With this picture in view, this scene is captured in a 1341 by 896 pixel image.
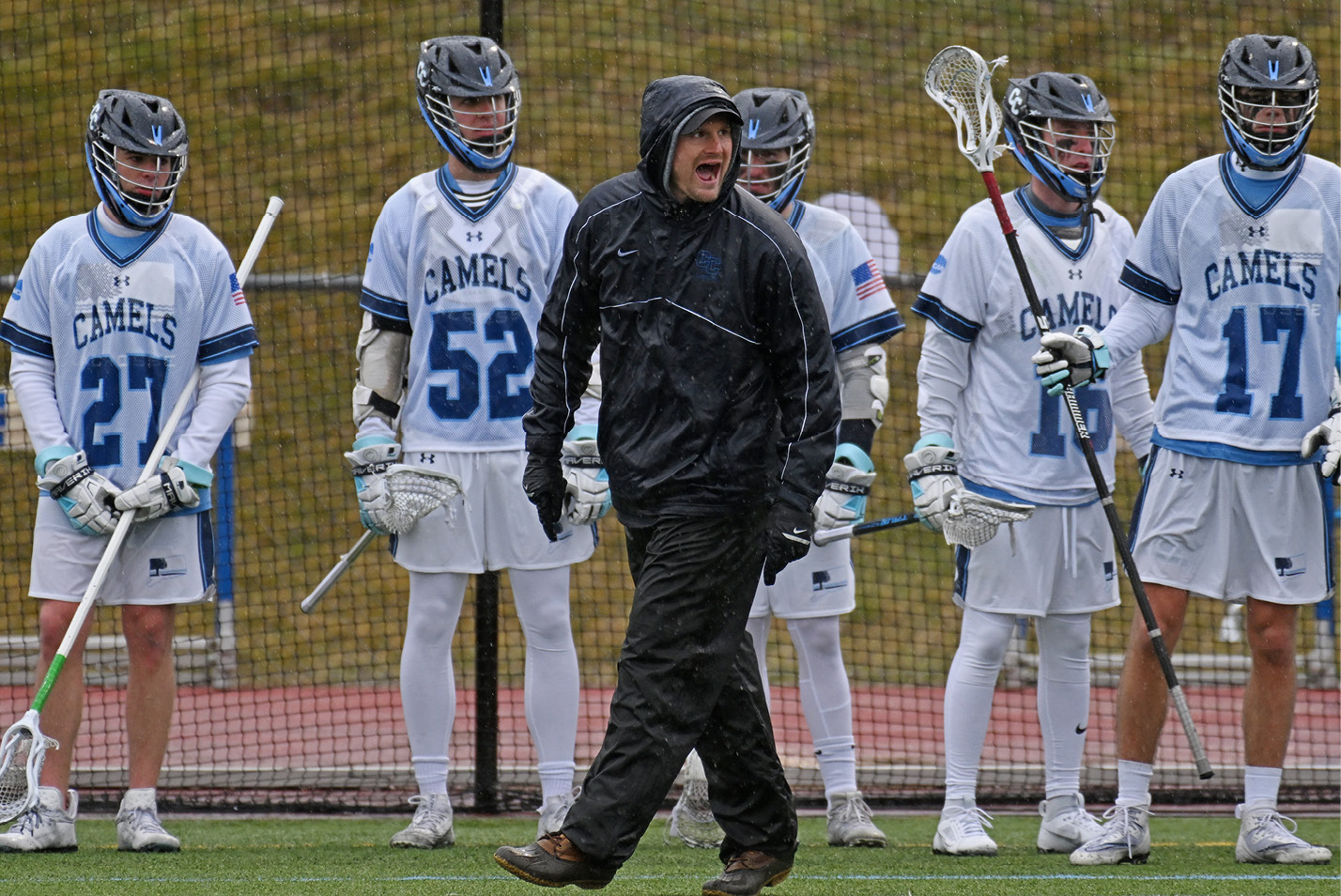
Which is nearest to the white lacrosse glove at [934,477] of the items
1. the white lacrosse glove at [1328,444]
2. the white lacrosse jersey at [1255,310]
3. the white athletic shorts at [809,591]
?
the white athletic shorts at [809,591]

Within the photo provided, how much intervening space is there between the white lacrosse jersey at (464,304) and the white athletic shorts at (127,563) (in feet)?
2.47

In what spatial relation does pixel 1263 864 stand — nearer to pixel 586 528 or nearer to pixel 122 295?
pixel 586 528

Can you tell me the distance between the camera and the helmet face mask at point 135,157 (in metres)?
5.11

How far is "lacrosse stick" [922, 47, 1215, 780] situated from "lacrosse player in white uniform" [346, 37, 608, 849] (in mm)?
1290

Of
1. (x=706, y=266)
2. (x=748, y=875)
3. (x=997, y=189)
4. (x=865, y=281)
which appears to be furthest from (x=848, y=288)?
(x=748, y=875)

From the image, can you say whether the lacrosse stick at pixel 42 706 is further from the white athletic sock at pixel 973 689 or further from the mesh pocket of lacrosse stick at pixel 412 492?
the white athletic sock at pixel 973 689

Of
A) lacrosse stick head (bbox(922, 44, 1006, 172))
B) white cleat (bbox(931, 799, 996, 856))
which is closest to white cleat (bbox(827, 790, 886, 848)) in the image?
white cleat (bbox(931, 799, 996, 856))

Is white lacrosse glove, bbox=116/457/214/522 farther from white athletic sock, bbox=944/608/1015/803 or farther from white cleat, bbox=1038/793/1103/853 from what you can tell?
white cleat, bbox=1038/793/1103/853

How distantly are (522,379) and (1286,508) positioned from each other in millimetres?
2287

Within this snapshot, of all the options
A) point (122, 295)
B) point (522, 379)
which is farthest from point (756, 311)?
point (122, 295)

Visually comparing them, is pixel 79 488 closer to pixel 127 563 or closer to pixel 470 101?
pixel 127 563

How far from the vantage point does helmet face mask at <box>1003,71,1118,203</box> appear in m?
5.14

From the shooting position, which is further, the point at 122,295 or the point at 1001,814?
the point at 1001,814

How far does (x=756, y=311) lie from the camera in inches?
152
